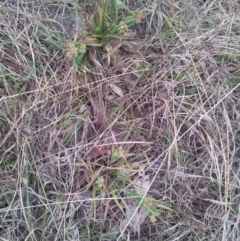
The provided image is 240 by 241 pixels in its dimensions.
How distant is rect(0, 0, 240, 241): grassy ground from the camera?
1456mm

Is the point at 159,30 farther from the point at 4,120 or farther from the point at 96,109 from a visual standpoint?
the point at 4,120

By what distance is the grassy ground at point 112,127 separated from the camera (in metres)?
1.46

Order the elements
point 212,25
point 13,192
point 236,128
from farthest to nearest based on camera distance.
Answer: point 212,25 → point 236,128 → point 13,192

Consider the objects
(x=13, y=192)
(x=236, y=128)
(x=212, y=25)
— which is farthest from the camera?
(x=212, y=25)

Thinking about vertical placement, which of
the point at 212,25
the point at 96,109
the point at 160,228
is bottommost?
the point at 160,228

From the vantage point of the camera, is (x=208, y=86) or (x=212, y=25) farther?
(x=212, y=25)

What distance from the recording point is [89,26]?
158 centimetres

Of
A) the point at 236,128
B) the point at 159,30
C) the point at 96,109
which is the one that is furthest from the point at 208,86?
the point at 96,109

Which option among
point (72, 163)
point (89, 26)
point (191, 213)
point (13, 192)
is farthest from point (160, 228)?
point (89, 26)

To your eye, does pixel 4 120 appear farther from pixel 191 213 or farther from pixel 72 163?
pixel 191 213

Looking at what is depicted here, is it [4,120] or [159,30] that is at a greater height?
[159,30]

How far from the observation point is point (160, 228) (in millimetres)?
1484

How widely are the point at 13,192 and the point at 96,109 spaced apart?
393mm

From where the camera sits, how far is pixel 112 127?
1516 millimetres
